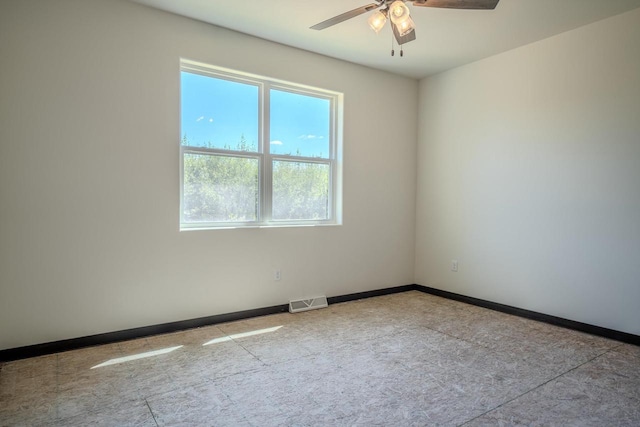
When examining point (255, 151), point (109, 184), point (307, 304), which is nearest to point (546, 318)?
point (307, 304)

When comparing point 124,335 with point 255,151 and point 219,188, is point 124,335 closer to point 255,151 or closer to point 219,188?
point 219,188

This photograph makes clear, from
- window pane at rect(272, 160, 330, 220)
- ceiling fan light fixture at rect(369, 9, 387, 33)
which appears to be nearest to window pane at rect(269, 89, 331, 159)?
window pane at rect(272, 160, 330, 220)

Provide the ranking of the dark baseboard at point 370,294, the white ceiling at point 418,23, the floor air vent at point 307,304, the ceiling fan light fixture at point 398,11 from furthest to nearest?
the dark baseboard at point 370,294, the floor air vent at point 307,304, the white ceiling at point 418,23, the ceiling fan light fixture at point 398,11

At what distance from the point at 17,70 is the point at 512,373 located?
4037mm

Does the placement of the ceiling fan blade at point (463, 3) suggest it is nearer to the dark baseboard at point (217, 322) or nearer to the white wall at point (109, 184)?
the white wall at point (109, 184)

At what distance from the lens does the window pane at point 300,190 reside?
4.02 meters

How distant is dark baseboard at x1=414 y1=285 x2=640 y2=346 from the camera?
3.20m

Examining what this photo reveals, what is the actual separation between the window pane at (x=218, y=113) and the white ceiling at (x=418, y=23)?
534 millimetres

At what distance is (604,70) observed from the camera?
331 cm

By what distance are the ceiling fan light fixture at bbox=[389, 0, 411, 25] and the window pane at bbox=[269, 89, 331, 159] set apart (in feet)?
6.12

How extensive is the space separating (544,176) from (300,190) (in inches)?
97.1

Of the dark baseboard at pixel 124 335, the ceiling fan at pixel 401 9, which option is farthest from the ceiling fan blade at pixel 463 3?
the dark baseboard at pixel 124 335

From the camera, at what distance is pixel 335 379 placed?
2473 millimetres

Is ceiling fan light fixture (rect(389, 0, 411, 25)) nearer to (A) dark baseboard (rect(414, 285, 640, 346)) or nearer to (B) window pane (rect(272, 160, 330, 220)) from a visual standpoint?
(B) window pane (rect(272, 160, 330, 220))
